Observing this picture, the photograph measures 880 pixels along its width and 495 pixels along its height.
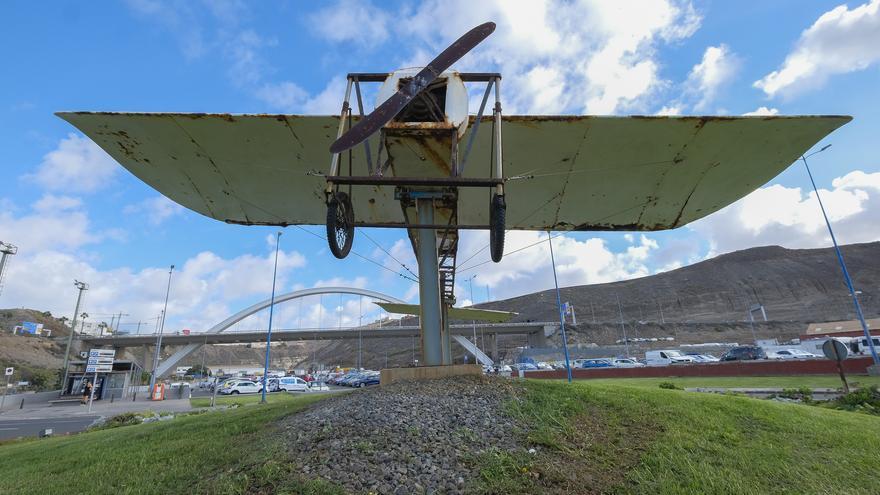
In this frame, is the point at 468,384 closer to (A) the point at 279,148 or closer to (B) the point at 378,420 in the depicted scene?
(B) the point at 378,420

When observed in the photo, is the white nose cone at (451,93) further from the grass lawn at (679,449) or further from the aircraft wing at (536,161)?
the grass lawn at (679,449)

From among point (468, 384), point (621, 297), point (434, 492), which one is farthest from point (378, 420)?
point (621, 297)

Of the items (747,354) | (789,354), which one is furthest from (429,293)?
(789,354)

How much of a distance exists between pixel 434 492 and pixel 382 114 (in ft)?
14.2

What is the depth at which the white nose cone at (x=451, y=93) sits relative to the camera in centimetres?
745

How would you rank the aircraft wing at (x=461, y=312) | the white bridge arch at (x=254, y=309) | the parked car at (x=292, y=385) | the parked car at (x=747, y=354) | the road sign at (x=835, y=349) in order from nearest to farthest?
A: the road sign at (x=835, y=349) < the aircraft wing at (x=461, y=312) < the parked car at (x=747, y=354) < the parked car at (x=292, y=385) < the white bridge arch at (x=254, y=309)

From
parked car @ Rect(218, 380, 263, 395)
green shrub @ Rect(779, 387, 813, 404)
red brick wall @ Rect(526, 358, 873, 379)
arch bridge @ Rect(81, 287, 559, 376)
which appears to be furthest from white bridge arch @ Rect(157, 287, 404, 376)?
green shrub @ Rect(779, 387, 813, 404)

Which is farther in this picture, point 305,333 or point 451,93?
point 305,333

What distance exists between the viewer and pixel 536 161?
29.1ft

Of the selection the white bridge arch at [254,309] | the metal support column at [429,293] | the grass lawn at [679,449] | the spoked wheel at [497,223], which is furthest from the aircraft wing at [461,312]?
the white bridge arch at [254,309]

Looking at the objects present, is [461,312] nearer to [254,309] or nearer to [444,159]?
[444,159]

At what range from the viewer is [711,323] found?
10681 cm

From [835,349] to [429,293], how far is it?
43.6 ft

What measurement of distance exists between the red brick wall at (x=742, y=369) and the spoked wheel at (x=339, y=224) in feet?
108
